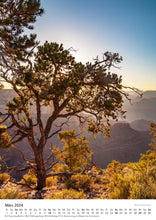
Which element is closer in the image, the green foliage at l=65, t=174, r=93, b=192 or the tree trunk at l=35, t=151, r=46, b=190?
the green foliage at l=65, t=174, r=93, b=192

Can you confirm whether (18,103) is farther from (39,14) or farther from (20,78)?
(39,14)

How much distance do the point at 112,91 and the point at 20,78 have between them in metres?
4.13

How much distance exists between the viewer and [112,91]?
6586mm
